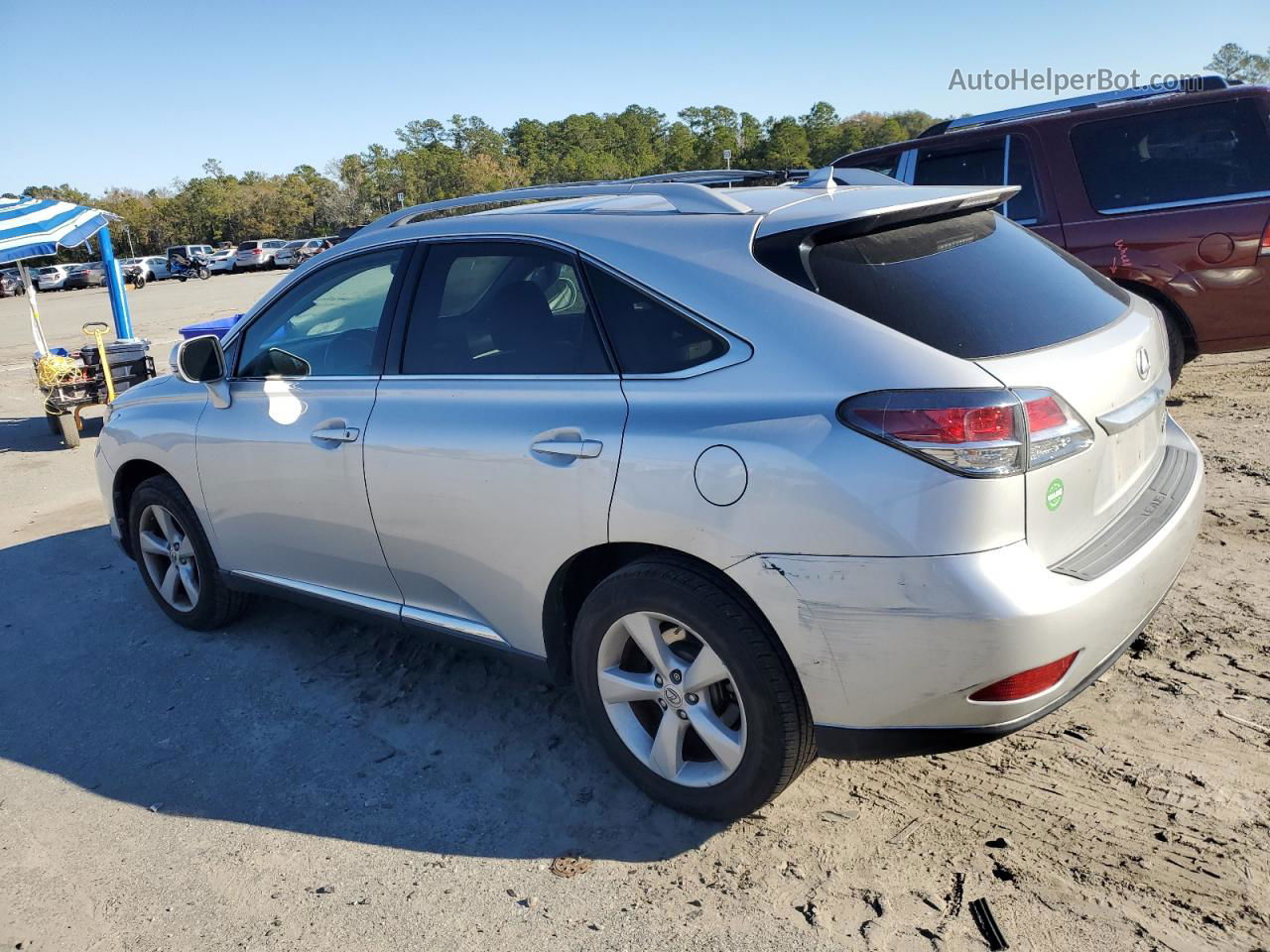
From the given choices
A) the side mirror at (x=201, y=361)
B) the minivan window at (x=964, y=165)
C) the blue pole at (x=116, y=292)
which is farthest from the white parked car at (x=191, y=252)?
the side mirror at (x=201, y=361)

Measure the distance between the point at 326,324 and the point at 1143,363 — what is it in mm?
3013

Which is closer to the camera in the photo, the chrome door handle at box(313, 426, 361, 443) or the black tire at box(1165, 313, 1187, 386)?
the chrome door handle at box(313, 426, 361, 443)

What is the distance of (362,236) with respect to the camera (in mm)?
3764

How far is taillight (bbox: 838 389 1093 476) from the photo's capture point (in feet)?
7.44

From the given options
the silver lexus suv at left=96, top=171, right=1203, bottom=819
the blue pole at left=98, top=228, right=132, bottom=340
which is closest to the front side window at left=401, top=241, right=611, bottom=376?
the silver lexus suv at left=96, top=171, right=1203, bottom=819

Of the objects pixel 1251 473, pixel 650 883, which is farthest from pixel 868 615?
pixel 1251 473

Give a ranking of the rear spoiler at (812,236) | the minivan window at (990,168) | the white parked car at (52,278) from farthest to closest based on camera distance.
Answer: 1. the white parked car at (52,278)
2. the minivan window at (990,168)
3. the rear spoiler at (812,236)

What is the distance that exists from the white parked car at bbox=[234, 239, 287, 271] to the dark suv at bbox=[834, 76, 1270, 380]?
53.4m

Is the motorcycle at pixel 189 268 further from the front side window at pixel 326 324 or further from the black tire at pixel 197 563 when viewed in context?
the front side window at pixel 326 324

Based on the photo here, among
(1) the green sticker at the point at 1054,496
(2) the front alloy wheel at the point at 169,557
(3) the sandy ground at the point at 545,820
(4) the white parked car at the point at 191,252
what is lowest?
(4) the white parked car at the point at 191,252

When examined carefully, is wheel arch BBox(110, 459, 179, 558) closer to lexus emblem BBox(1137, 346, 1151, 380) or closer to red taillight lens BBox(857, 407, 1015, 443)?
red taillight lens BBox(857, 407, 1015, 443)

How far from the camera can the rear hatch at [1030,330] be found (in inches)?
94.2

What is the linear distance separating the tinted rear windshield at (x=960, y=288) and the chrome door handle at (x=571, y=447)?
762 mm

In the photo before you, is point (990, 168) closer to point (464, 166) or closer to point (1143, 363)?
point (1143, 363)
